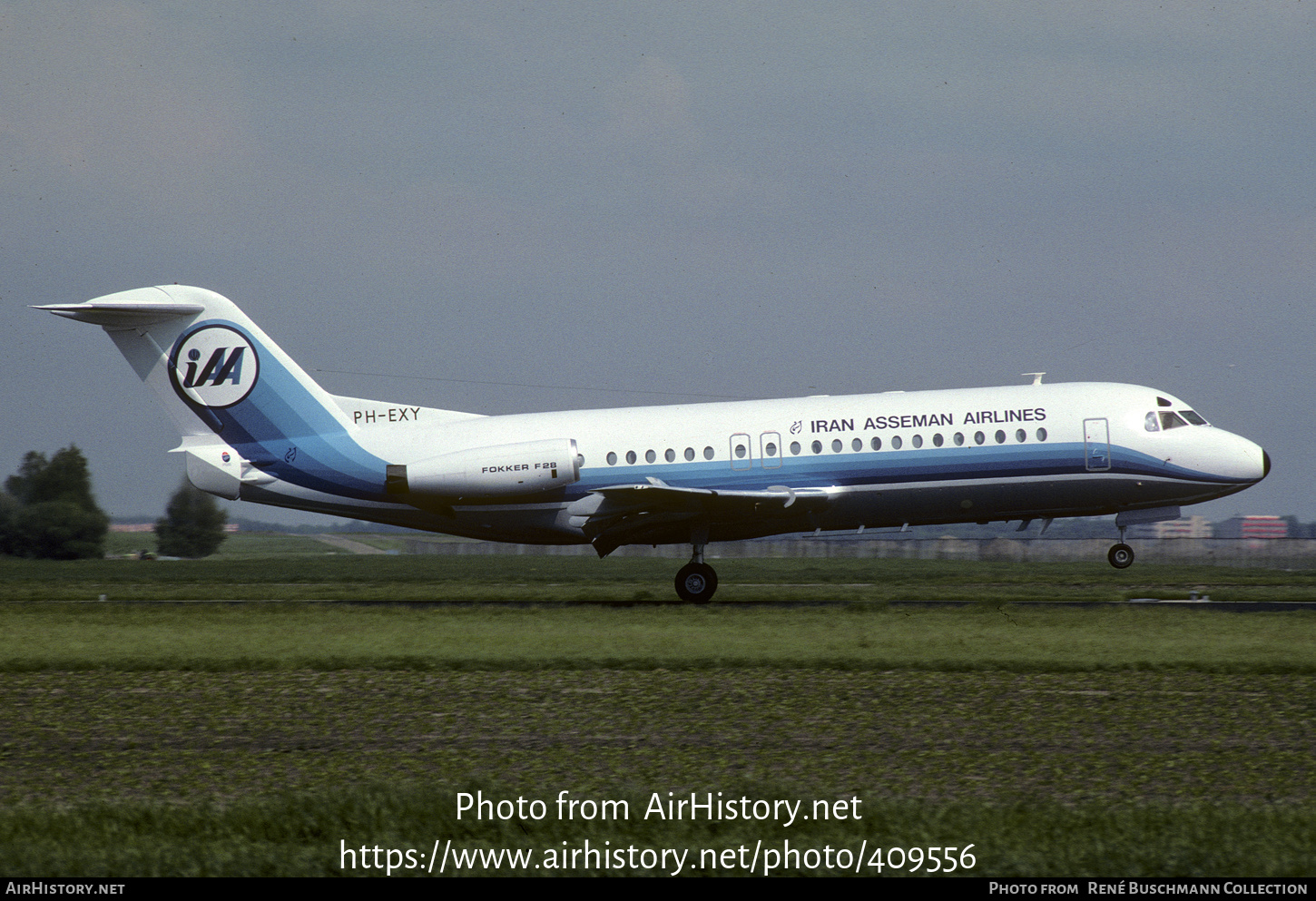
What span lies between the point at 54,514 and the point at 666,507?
862 inches

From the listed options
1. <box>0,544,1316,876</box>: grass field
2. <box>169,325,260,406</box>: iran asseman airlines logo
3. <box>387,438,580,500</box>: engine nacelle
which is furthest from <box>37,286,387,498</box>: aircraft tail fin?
<box>0,544,1316,876</box>: grass field

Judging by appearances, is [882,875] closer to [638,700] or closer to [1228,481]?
[638,700]

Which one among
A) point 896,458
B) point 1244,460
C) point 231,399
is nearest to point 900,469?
point 896,458

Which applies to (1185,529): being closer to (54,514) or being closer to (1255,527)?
(1255,527)

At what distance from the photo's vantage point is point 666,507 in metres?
22.4

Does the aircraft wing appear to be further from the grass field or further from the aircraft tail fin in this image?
the aircraft tail fin

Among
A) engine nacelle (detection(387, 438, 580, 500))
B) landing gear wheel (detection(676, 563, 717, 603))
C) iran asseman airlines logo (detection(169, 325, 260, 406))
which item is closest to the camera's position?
engine nacelle (detection(387, 438, 580, 500))

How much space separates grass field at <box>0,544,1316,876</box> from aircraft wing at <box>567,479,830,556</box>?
95.5 inches

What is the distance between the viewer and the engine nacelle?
2272cm

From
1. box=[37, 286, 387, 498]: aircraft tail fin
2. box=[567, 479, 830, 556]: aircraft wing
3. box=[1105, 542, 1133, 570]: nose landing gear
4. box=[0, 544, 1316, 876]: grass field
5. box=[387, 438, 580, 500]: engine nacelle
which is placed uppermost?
box=[37, 286, 387, 498]: aircraft tail fin

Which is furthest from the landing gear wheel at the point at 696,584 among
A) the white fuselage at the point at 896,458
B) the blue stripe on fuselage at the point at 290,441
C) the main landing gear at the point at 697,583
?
the blue stripe on fuselage at the point at 290,441

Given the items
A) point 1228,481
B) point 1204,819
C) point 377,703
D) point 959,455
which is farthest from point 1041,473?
point 1204,819

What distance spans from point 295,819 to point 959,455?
17061 millimetres

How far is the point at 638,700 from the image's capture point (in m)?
11.5
